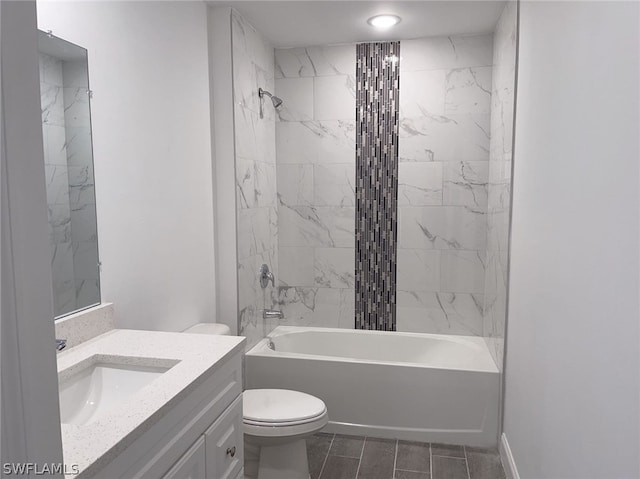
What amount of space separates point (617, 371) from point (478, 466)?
171cm

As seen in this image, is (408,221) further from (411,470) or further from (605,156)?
(605,156)

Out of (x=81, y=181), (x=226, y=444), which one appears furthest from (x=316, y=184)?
(x=226, y=444)

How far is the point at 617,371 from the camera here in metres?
1.19

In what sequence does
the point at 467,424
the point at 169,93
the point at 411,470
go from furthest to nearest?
the point at 467,424, the point at 411,470, the point at 169,93

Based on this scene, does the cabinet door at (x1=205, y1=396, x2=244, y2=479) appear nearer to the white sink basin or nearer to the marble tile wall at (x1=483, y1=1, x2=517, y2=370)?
the white sink basin

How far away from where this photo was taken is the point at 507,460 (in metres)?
2.51

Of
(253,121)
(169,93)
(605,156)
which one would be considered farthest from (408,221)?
(605,156)

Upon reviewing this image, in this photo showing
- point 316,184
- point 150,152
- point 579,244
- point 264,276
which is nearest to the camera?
point 579,244

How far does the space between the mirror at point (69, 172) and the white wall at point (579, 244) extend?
1.69 metres

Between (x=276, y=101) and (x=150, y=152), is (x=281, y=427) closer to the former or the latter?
(x=150, y=152)

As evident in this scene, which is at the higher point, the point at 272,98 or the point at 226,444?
the point at 272,98

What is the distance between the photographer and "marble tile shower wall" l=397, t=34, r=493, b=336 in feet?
11.0

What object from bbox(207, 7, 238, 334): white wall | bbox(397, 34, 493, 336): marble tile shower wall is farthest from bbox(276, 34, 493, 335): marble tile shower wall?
bbox(207, 7, 238, 334): white wall

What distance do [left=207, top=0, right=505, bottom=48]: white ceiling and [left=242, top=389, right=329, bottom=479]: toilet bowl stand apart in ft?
7.02
